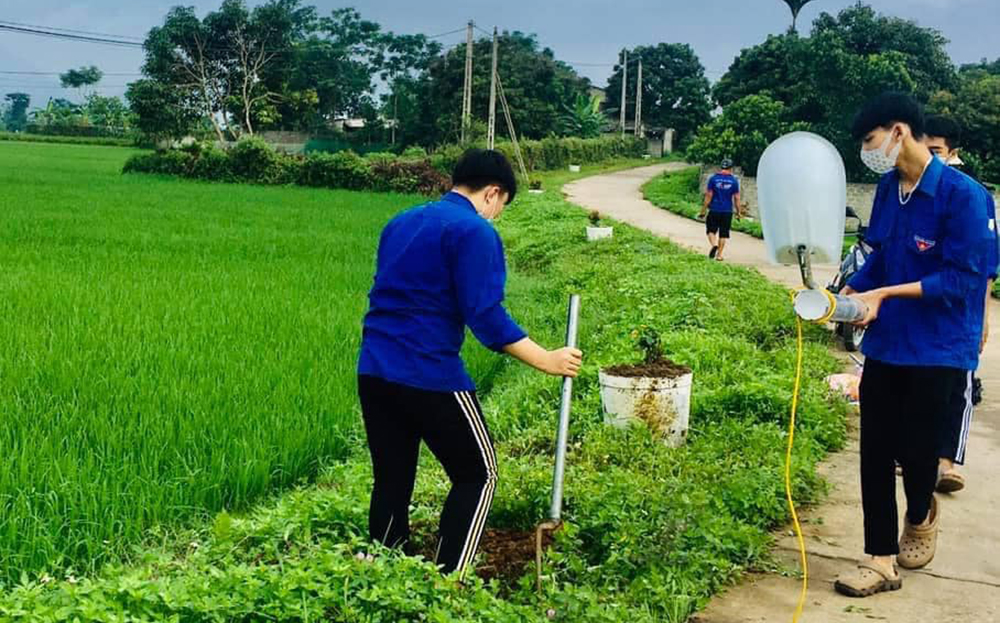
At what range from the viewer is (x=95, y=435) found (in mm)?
4555

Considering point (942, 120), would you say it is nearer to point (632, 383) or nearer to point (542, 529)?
point (632, 383)

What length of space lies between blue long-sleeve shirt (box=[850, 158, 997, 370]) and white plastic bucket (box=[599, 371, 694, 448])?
1.51 meters

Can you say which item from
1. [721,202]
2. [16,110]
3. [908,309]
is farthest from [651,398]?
[16,110]

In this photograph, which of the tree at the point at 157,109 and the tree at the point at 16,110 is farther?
the tree at the point at 16,110

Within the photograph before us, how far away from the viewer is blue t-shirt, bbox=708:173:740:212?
13094 mm

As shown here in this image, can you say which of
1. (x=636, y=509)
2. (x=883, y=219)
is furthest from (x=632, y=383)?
(x=883, y=219)

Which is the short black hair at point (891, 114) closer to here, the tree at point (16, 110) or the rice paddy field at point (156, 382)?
the rice paddy field at point (156, 382)

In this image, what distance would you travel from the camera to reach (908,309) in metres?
3.41

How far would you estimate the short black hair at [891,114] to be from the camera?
10.9 ft

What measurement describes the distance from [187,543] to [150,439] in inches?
37.7

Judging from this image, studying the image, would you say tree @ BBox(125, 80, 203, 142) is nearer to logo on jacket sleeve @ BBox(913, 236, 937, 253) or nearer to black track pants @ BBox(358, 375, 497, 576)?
black track pants @ BBox(358, 375, 497, 576)

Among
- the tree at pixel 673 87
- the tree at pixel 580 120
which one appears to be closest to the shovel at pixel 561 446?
the tree at pixel 580 120

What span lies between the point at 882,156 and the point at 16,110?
144 metres

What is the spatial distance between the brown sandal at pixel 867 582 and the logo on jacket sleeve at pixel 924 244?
3.62 ft
